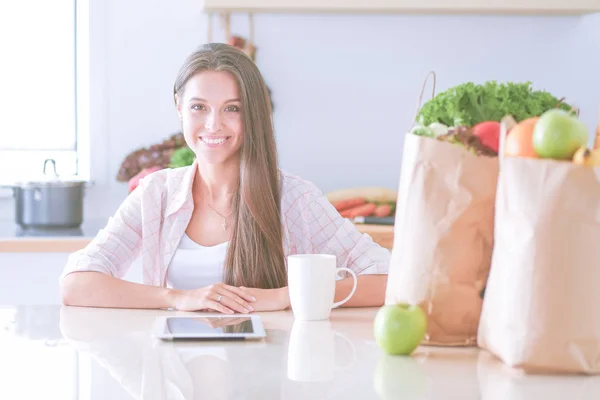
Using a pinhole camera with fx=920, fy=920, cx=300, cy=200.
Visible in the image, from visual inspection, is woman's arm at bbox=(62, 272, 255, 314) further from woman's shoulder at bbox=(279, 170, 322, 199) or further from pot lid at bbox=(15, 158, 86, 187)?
pot lid at bbox=(15, 158, 86, 187)

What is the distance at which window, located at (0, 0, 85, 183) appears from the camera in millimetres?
3508

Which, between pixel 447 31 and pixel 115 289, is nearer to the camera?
pixel 115 289

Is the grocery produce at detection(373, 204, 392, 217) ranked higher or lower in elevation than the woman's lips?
lower

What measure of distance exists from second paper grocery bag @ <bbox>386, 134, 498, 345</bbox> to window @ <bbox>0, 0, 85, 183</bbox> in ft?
8.31

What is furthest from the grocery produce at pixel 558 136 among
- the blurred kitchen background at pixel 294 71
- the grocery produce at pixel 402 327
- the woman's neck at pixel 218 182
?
the blurred kitchen background at pixel 294 71

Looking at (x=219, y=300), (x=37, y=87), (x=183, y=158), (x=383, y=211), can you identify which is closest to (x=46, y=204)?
(x=183, y=158)

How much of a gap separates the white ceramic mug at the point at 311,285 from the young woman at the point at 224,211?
0.35 m

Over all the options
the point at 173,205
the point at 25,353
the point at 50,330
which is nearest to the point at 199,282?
the point at 173,205

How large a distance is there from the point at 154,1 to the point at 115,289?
1924 millimetres

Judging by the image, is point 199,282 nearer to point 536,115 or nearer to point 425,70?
point 536,115

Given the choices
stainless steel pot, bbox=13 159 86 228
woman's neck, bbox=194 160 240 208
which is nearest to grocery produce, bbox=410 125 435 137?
woman's neck, bbox=194 160 240 208

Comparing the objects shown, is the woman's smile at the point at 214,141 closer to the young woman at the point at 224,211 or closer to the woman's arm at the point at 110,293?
the young woman at the point at 224,211

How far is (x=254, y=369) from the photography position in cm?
117

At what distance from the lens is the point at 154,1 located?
342cm
